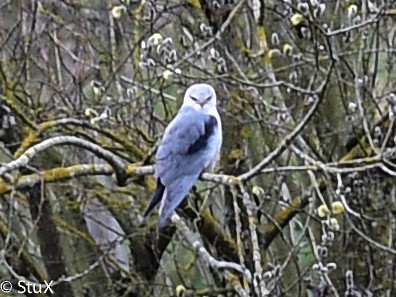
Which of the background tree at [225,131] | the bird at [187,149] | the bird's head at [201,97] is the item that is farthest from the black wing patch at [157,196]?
the bird's head at [201,97]

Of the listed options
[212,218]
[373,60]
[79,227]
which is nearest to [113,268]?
[79,227]

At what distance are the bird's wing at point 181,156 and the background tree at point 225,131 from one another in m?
0.17

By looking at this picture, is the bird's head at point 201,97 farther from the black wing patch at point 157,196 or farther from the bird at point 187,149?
the black wing patch at point 157,196

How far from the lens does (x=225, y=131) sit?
19.2 feet

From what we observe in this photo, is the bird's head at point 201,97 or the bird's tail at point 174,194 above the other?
the bird's head at point 201,97

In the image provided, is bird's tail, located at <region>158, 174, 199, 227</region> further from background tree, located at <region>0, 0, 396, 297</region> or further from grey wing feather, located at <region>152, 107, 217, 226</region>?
background tree, located at <region>0, 0, 396, 297</region>

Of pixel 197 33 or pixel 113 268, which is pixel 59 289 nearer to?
pixel 113 268

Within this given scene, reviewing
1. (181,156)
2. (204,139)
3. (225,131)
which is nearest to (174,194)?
(181,156)

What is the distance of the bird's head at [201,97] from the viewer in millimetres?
4980

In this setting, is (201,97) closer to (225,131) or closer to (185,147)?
(185,147)

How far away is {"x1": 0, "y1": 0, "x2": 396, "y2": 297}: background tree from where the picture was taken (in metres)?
5.19

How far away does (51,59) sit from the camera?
6.50 metres

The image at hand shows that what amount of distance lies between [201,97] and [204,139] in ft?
0.69

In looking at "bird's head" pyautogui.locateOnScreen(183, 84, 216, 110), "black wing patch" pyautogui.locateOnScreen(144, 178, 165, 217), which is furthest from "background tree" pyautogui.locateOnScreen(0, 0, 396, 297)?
"black wing patch" pyautogui.locateOnScreen(144, 178, 165, 217)
